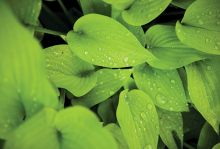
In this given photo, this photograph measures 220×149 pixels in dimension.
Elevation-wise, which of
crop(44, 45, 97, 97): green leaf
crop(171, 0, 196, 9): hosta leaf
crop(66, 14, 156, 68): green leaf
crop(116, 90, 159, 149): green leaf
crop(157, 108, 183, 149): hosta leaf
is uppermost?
crop(171, 0, 196, 9): hosta leaf

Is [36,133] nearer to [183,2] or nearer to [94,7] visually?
[94,7]

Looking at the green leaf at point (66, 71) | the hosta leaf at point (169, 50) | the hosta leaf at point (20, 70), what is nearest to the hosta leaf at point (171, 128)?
the hosta leaf at point (169, 50)

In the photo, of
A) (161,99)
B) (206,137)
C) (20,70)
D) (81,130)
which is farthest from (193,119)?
(20,70)

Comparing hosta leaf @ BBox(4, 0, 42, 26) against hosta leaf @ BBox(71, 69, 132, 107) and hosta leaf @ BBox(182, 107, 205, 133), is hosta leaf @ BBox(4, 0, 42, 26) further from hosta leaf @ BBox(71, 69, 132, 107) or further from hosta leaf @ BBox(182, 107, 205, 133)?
hosta leaf @ BBox(182, 107, 205, 133)

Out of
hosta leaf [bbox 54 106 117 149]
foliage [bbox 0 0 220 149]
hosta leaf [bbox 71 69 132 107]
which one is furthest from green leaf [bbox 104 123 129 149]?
hosta leaf [bbox 54 106 117 149]

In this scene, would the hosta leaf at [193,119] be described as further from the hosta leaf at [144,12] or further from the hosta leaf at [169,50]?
the hosta leaf at [144,12]
